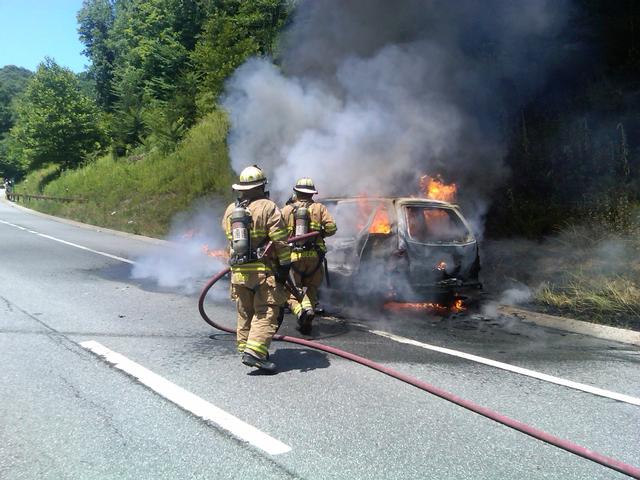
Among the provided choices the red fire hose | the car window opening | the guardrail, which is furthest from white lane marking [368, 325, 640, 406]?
the guardrail

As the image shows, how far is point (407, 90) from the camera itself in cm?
1033

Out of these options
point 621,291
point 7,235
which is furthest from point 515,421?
point 7,235

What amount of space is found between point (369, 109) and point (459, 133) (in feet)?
6.53

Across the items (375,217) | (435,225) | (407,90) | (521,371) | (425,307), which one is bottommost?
(521,371)

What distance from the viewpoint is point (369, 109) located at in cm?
989

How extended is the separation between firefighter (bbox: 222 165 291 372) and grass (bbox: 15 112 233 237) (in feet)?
37.5

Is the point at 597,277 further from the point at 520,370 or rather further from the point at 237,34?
the point at 237,34

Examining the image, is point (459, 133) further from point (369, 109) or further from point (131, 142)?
point (131, 142)

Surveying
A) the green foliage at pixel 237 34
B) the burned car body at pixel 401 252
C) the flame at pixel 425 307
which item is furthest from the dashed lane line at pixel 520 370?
the green foliage at pixel 237 34

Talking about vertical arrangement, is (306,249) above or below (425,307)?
above

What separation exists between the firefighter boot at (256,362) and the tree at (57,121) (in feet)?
94.0

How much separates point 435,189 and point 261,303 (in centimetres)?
603

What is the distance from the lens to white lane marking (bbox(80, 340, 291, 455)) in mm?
3109

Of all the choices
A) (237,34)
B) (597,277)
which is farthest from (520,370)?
(237,34)
